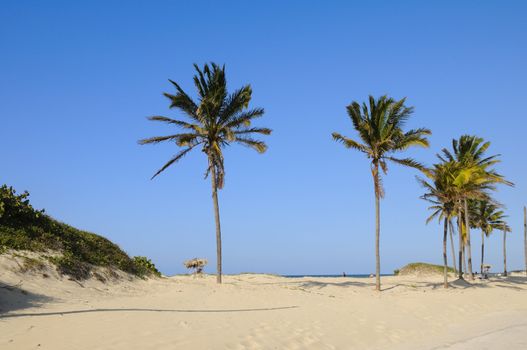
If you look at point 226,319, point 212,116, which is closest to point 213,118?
point 212,116

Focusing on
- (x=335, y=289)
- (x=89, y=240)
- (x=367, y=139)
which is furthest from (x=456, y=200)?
(x=89, y=240)

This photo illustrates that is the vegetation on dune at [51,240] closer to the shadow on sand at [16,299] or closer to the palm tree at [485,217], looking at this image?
the shadow on sand at [16,299]

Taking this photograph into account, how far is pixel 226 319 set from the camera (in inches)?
412

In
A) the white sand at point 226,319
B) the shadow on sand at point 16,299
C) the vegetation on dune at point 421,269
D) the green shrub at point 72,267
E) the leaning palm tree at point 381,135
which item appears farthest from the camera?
the vegetation on dune at point 421,269

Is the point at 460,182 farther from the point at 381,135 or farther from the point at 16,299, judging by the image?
the point at 16,299

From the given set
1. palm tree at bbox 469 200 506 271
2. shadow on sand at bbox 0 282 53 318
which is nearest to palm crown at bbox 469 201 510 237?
palm tree at bbox 469 200 506 271

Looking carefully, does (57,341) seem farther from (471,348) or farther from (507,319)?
(507,319)

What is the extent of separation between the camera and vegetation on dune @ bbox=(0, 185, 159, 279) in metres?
13.9

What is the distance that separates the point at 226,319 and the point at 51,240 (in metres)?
8.21

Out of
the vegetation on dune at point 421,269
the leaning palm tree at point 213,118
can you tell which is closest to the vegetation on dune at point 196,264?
the leaning palm tree at point 213,118

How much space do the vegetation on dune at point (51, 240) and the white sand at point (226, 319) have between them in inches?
38.5

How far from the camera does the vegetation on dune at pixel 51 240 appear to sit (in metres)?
13.9

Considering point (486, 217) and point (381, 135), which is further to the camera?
point (486, 217)

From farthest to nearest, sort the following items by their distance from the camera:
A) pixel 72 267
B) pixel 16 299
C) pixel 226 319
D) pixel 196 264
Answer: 1. pixel 196 264
2. pixel 72 267
3. pixel 226 319
4. pixel 16 299
